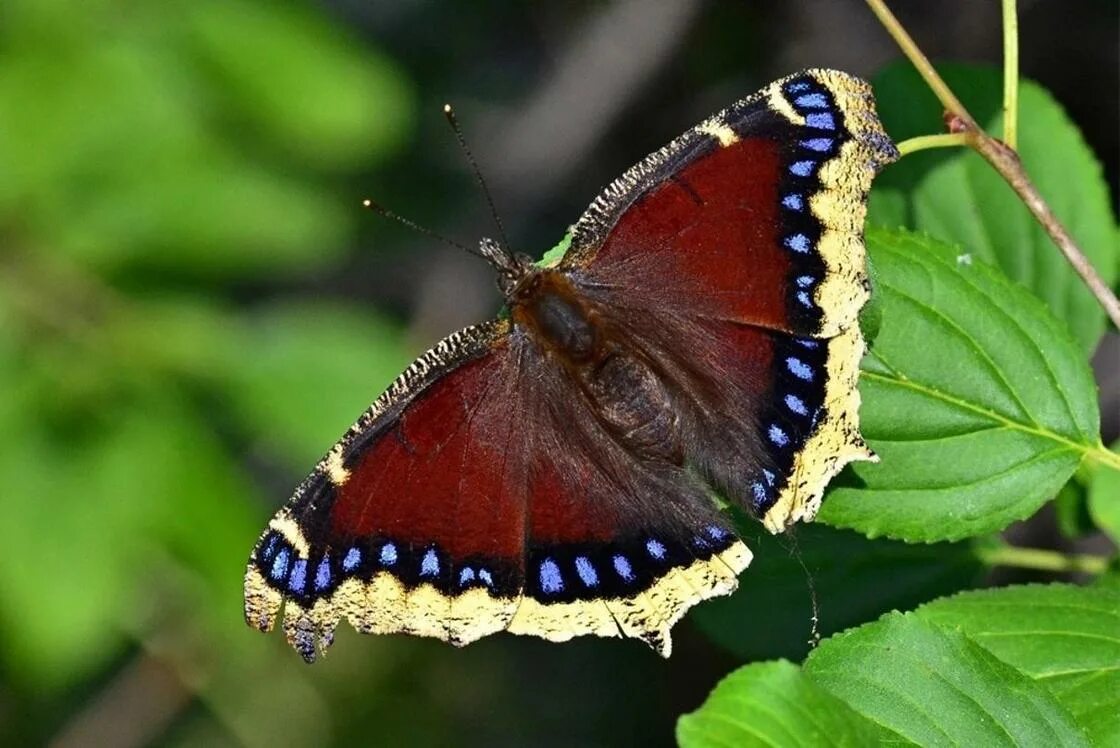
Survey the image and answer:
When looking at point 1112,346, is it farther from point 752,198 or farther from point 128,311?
point 128,311

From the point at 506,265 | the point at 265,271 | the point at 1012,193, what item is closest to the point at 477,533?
the point at 506,265

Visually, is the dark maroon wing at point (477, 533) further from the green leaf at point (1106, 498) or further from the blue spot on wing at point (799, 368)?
the green leaf at point (1106, 498)

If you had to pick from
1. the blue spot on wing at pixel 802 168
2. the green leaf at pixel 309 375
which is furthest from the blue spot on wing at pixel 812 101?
the green leaf at pixel 309 375

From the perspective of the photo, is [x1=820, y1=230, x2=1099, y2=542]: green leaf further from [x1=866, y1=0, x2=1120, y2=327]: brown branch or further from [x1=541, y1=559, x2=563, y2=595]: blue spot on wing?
[x1=541, y1=559, x2=563, y2=595]: blue spot on wing

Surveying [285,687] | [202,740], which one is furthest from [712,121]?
[202,740]

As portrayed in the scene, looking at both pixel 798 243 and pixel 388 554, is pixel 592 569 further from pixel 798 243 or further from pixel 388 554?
pixel 798 243
